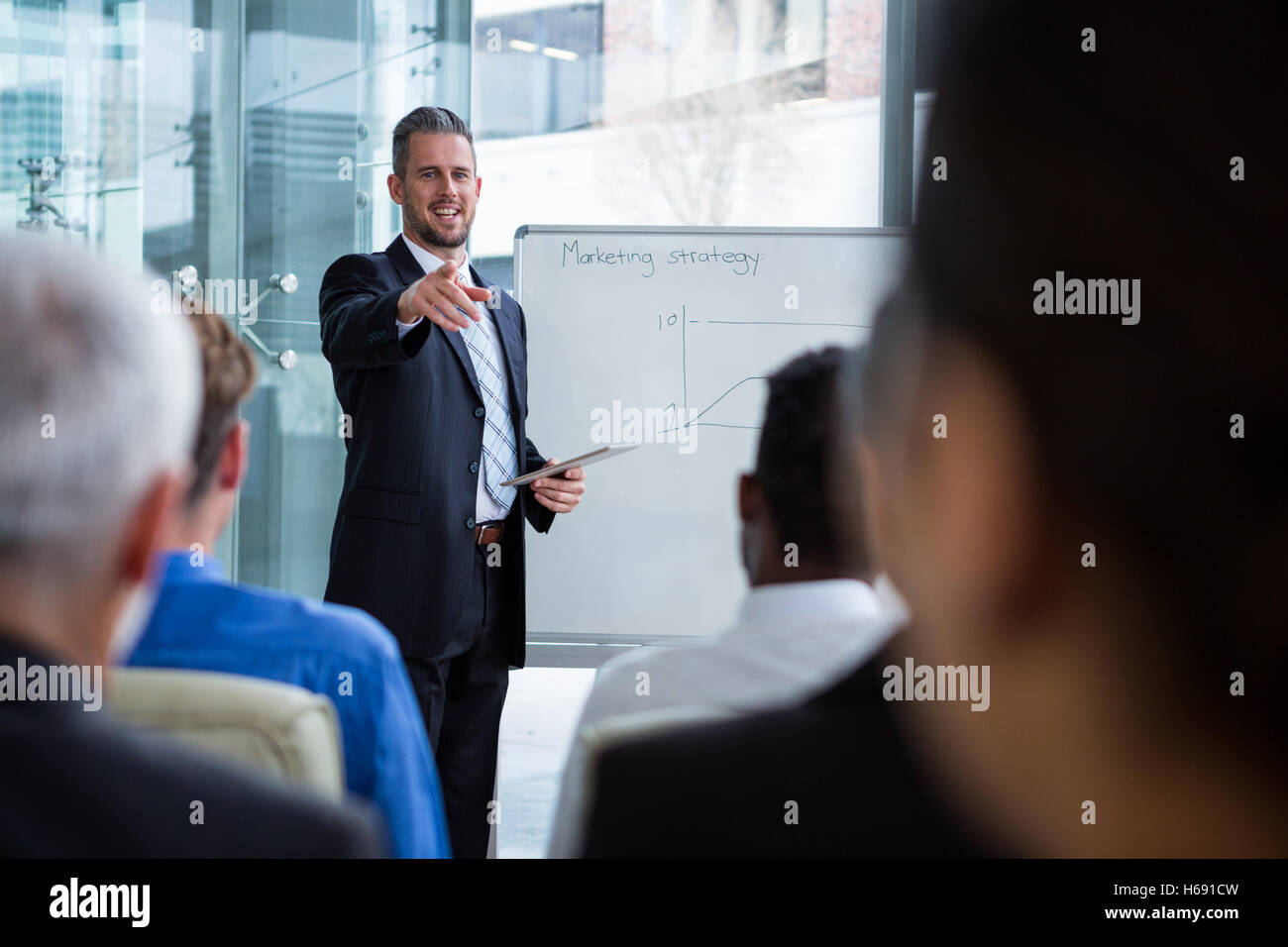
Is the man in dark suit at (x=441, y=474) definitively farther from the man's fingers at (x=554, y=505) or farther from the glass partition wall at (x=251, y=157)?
the glass partition wall at (x=251, y=157)

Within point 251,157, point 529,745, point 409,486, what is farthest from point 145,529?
point 251,157

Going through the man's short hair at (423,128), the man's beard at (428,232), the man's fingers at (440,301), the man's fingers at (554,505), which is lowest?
the man's fingers at (554,505)

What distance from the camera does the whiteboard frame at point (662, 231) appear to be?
257 cm

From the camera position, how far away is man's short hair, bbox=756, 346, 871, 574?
4.06 feet

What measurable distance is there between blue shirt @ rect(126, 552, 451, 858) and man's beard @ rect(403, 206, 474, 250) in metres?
1.28

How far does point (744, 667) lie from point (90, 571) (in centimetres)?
57

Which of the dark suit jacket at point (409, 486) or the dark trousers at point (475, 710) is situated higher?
the dark suit jacket at point (409, 486)

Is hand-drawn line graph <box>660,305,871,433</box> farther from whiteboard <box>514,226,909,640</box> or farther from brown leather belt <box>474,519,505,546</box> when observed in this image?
brown leather belt <box>474,519,505,546</box>

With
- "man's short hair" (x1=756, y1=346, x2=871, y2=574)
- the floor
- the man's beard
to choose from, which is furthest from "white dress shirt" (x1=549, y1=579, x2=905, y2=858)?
the floor

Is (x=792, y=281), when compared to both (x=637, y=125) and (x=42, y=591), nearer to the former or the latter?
(x=637, y=125)

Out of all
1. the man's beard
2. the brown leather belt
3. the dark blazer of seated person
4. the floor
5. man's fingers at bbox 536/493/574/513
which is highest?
the man's beard

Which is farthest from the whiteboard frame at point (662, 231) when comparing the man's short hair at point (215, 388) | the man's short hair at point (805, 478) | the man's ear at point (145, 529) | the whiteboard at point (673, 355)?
the man's ear at point (145, 529)

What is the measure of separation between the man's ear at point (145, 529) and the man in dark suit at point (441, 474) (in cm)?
117

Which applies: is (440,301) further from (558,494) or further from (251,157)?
(251,157)
